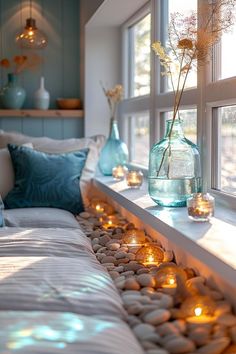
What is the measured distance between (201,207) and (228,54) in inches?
28.6

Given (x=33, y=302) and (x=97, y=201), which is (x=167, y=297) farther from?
(x=97, y=201)

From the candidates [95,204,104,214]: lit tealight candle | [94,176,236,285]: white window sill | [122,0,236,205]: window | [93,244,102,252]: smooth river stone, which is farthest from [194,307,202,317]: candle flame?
[95,204,104,214]: lit tealight candle

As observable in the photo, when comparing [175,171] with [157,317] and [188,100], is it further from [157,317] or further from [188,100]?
[157,317]

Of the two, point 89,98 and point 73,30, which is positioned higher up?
point 73,30

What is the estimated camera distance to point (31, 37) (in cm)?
427

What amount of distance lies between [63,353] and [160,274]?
756 millimetres

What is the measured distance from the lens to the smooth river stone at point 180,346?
1.42 m

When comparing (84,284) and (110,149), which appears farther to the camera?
(110,149)

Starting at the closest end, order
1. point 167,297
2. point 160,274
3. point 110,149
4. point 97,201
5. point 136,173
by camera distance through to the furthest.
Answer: point 167,297 → point 160,274 → point 136,173 → point 97,201 → point 110,149

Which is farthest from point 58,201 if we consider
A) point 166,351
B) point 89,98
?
point 166,351

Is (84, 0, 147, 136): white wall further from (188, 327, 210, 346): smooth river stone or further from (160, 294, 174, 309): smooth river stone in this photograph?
(188, 327, 210, 346): smooth river stone

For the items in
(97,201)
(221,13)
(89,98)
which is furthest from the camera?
(89,98)

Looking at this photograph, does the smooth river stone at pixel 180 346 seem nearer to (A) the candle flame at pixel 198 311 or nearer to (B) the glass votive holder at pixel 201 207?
(A) the candle flame at pixel 198 311

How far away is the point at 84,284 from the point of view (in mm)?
1775
